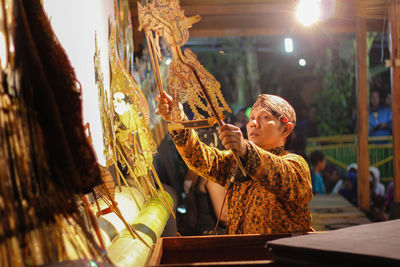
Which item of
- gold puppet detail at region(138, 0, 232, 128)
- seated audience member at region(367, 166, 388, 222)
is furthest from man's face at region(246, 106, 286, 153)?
seated audience member at region(367, 166, 388, 222)

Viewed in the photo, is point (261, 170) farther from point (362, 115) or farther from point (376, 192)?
point (376, 192)

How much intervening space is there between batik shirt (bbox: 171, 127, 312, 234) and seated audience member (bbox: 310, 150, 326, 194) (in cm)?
682

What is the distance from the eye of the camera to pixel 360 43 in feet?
17.7

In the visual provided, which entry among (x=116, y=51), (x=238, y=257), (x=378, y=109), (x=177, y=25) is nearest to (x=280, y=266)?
(x=238, y=257)

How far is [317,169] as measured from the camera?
884 centimetres

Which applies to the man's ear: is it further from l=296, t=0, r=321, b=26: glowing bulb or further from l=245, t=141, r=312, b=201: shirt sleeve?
l=296, t=0, r=321, b=26: glowing bulb

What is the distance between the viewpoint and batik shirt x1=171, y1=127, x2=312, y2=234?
1611mm

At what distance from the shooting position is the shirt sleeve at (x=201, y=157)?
1.81 m

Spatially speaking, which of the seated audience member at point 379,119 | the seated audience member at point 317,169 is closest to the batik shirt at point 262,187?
the seated audience member at point 317,169

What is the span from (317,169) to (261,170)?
7665mm

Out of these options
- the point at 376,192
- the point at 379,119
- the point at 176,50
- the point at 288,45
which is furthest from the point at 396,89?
the point at 379,119

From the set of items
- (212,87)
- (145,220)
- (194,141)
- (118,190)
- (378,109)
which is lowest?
(378,109)

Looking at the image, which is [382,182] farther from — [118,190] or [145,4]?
[145,4]

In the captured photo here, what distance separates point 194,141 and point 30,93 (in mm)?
1033
